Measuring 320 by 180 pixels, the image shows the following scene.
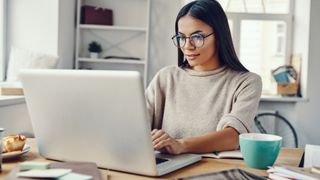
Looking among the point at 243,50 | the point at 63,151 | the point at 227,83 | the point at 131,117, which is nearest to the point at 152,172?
the point at 131,117

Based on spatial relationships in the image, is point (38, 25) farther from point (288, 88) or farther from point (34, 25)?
point (288, 88)

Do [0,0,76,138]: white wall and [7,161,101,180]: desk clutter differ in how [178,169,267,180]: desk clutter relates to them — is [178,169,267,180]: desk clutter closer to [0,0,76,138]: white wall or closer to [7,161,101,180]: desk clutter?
[7,161,101,180]: desk clutter

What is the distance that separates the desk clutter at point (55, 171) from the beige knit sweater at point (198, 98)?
1.91 ft

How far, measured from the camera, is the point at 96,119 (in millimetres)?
985

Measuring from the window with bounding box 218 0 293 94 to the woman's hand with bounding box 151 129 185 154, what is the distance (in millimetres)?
2800

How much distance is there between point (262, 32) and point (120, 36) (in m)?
1.34

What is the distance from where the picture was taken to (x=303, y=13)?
3639mm

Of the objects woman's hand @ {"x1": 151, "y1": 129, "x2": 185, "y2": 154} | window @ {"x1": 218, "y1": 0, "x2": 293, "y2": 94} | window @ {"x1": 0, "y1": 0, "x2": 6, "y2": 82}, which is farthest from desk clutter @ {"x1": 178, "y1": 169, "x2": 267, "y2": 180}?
window @ {"x1": 218, "y1": 0, "x2": 293, "y2": 94}

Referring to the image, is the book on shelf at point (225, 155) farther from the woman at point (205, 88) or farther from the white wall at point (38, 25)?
the white wall at point (38, 25)

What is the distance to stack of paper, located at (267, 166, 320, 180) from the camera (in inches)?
36.0

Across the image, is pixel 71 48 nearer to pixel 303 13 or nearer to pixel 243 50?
pixel 243 50

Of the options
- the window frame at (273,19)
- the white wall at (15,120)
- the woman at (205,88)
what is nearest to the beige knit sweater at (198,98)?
the woman at (205,88)

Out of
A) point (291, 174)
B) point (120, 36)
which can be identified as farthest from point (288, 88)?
point (291, 174)

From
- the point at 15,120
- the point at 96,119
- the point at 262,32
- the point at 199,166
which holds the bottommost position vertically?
the point at 15,120
